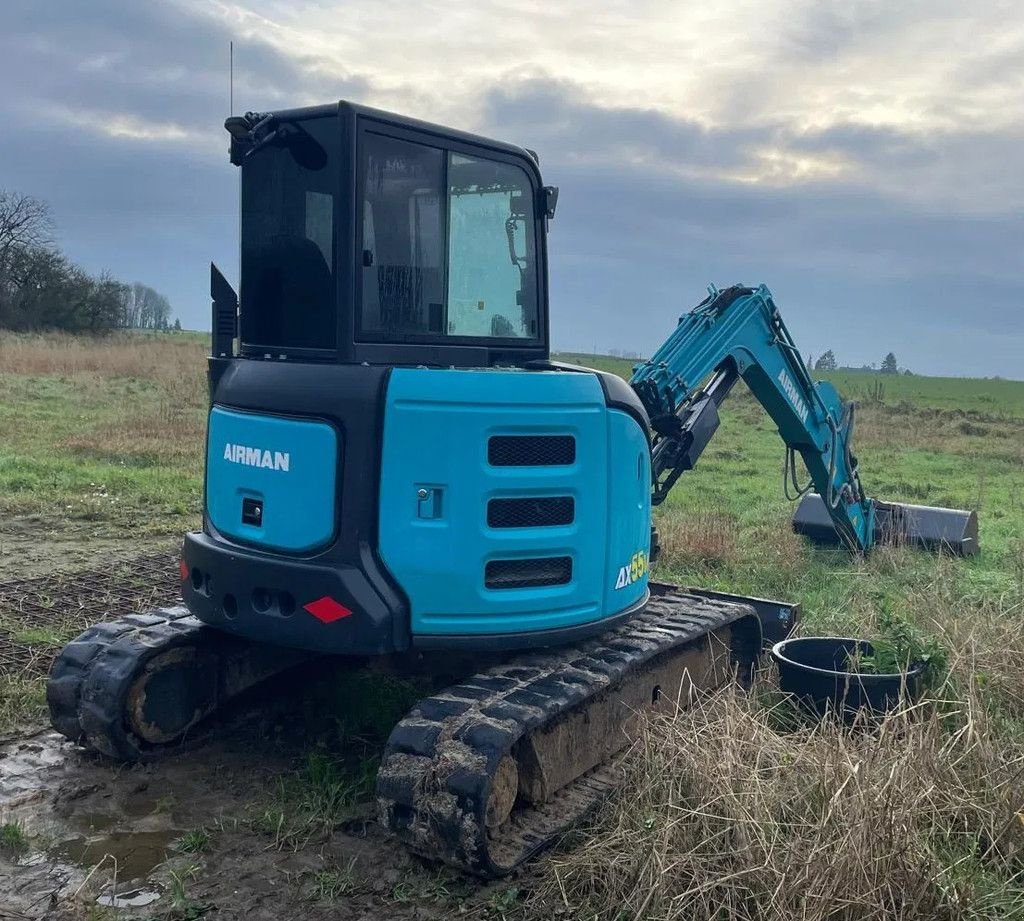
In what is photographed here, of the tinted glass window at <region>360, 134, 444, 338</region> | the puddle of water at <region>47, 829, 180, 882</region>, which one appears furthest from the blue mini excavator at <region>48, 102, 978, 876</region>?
the puddle of water at <region>47, 829, 180, 882</region>

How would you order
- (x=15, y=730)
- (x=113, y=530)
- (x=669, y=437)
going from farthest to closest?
1. (x=113, y=530)
2. (x=669, y=437)
3. (x=15, y=730)

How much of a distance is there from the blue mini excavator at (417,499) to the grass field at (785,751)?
50 cm

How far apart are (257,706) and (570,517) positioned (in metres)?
2.14

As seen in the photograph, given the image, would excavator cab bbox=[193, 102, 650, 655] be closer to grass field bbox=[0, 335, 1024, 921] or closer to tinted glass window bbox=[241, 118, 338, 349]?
tinted glass window bbox=[241, 118, 338, 349]

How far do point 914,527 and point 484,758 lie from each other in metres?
7.70

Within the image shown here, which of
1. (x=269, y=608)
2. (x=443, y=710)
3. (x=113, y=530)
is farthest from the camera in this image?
(x=113, y=530)

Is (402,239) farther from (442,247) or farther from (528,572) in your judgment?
(528,572)

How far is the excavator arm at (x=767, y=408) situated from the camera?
7230 mm

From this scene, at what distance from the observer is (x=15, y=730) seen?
5410mm

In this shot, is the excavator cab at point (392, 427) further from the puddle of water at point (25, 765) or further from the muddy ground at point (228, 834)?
the puddle of water at point (25, 765)

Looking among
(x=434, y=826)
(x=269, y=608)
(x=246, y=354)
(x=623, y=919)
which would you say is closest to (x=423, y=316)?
(x=246, y=354)

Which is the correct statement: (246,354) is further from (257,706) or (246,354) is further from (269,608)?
(257,706)

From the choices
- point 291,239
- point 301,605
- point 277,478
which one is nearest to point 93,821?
point 301,605

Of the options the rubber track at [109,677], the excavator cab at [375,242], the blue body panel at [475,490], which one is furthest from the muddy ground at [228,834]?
the excavator cab at [375,242]
